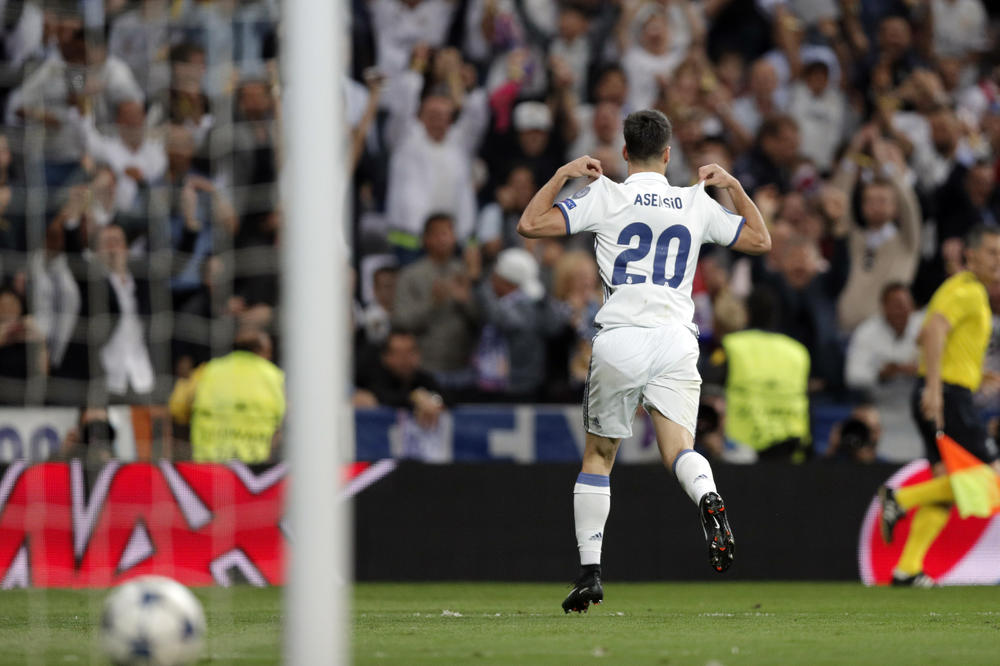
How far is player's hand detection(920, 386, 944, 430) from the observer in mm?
9914

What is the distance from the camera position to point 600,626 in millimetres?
7078

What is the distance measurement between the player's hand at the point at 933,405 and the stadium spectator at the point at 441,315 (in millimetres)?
3699

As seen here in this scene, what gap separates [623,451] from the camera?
11.8 meters

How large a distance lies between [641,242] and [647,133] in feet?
1.62

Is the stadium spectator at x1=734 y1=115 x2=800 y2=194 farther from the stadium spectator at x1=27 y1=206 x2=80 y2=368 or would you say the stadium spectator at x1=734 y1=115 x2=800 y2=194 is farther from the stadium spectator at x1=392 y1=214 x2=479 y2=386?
the stadium spectator at x1=27 y1=206 x2=80 y2=368

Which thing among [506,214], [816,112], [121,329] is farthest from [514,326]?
[816,112]

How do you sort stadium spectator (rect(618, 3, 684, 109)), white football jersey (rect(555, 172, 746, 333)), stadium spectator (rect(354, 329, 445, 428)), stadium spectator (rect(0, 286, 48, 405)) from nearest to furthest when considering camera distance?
white football jersey (rect(555, 172, 746, 333)), stadium spectator (rect(0, 286, 48, 405)), stadium spectator (rect(354, 329, 445, 428)), stadium spectator (rect(618, 3, 684, 109))

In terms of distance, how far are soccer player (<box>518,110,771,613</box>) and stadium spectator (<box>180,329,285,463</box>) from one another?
403 cm

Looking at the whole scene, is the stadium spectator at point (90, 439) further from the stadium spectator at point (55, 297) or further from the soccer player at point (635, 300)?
the soccer player at point (635, 300)

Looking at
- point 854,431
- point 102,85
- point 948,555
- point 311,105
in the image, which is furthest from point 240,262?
point 311,105

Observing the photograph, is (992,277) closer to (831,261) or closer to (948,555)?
(948,555)

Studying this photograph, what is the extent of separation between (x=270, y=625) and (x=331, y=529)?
10.7 feet

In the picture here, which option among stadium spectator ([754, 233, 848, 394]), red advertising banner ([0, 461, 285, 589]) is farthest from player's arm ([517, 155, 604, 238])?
stadium spectator ([754, 233, 848, 394])

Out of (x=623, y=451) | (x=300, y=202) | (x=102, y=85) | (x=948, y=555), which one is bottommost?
(x=948, y=555)
